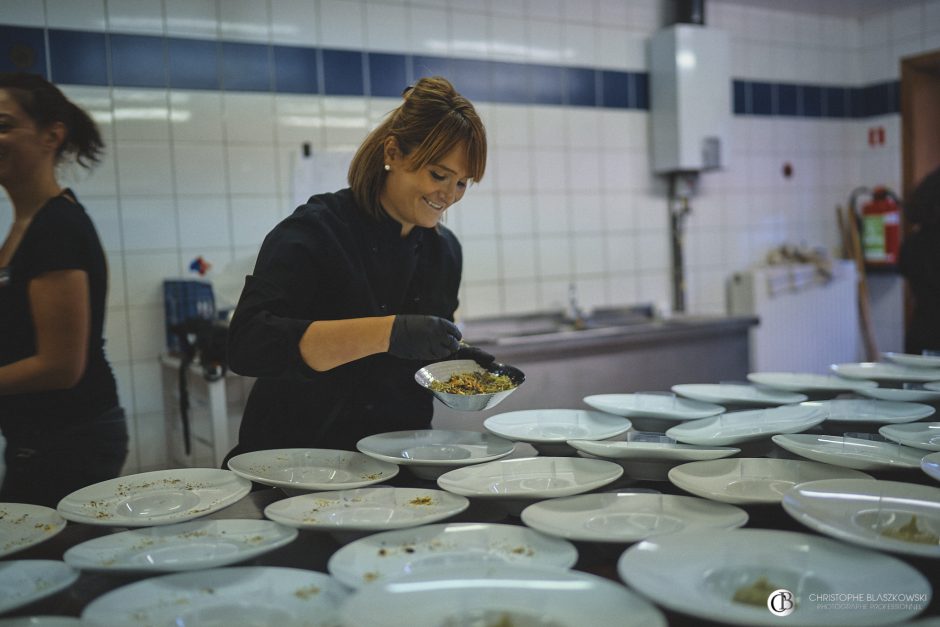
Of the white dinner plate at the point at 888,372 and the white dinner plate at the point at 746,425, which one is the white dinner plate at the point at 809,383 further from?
the white dinner plate at the point at 746,425

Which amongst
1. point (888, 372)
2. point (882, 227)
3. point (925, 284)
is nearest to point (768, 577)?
point (888, 372)

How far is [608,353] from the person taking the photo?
3.48m

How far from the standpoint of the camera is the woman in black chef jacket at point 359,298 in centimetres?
140

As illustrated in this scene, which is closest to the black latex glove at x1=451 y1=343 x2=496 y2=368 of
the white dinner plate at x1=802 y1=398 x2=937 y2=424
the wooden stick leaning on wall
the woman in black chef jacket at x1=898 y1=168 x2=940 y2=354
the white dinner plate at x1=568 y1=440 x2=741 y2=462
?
the white dinner plate at x1=568 y1=440 x2=741 y2=462

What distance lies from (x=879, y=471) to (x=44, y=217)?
5.13ft

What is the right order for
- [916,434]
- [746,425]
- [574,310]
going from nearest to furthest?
[916,434] → [746,425] → [574,310]

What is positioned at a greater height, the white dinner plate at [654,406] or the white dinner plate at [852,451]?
the white dinner plate at [654,406]

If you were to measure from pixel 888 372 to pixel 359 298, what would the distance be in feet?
4.27

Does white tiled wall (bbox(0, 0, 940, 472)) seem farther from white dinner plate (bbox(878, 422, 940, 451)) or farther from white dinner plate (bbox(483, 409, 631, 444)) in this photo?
white dinner plate (bbox(878, 422, 940, 451))

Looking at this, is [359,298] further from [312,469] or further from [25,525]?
[25,525]

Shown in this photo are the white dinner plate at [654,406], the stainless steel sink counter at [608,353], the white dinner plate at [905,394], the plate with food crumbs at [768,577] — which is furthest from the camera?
the stainless steel sink counter at [608,353]

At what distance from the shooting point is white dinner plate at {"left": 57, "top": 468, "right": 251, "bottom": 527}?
1.03 meters

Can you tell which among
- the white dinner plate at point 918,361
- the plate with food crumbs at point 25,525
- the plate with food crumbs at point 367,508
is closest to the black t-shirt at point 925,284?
the white dinner plate at point 918,361

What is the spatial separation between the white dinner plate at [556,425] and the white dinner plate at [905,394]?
58 centimetres
